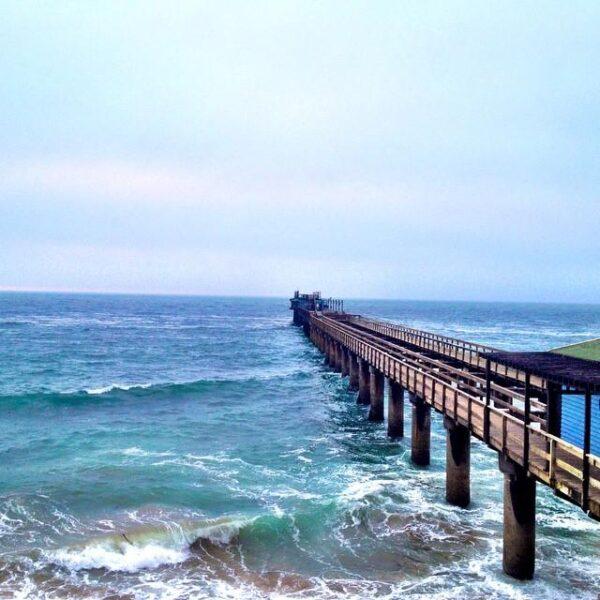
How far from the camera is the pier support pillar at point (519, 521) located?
1313 cm

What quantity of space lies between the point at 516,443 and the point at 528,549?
2.53 metres

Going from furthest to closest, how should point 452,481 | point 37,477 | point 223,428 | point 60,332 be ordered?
point 60,332 < point 223,428 < point 37,477 < point 452,481

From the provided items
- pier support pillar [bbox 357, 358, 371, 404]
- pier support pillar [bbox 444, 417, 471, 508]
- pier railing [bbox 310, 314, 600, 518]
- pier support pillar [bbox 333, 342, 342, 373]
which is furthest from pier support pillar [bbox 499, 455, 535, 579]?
pier support pillar [bbox 333, 342, 342, 373]

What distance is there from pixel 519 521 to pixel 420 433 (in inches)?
329

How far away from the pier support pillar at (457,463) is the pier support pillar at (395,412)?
6.65m

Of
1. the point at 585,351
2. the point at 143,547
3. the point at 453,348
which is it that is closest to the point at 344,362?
the point at 453,348

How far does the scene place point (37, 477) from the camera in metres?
20.3

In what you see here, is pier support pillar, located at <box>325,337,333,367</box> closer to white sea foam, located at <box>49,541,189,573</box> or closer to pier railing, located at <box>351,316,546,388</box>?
pier railing, located at <box>351,316,546,388</box>

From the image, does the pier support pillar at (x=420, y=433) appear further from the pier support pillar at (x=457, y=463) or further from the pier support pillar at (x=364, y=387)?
the pier support pillar at (x=364, y=387)

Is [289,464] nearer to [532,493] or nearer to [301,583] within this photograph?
[301,583]

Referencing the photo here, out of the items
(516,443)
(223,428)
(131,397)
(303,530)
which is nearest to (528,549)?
(516,443)

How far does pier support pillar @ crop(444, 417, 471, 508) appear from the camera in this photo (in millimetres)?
17156

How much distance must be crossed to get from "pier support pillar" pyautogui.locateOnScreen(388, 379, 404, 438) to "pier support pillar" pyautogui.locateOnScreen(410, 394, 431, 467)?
282cm

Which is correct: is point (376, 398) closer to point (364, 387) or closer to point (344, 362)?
point (364, 387)
